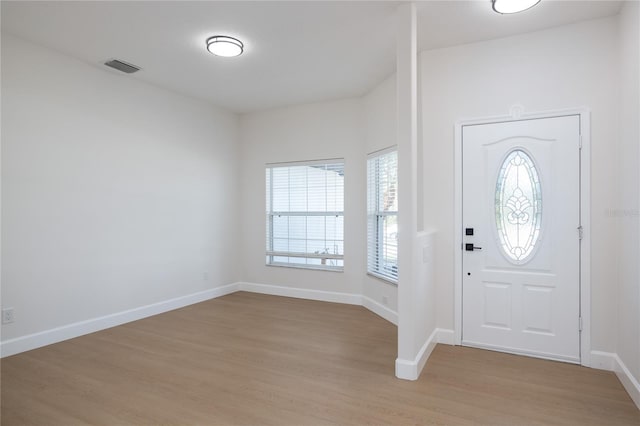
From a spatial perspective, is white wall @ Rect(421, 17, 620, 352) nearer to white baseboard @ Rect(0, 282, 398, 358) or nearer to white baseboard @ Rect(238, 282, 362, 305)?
white baseboard @ Rect(0, 282, 398, 358)

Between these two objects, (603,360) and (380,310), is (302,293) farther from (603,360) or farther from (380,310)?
(603,360)

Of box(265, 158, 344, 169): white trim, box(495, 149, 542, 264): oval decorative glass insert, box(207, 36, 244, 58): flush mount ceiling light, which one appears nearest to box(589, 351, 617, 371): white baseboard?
box(495, 149, 542, 264): oval decorative glass insert

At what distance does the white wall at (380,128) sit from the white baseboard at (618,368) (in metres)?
1.87

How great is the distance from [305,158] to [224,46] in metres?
2.30

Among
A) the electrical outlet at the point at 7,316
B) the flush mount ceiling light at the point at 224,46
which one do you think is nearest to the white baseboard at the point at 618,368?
the flush mount ceiling light at the point at 224,46

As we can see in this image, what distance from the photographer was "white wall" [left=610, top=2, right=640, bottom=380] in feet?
8.48

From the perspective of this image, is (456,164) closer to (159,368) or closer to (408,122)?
(408,122)

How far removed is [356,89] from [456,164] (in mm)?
1956

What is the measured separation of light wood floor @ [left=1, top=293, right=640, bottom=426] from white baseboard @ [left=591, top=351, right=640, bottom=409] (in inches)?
2.4

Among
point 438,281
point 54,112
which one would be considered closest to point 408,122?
point 438,281

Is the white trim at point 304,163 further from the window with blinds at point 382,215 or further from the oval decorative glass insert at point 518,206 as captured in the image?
the oval decorative glass insert at point 518,206

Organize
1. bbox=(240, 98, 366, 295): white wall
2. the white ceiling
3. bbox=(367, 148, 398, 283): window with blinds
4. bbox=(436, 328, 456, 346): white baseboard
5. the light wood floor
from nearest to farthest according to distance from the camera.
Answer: the light wood floor → the white ceiling → bbox=(436, 328, 456, 346): white baseboard → bbox=(367, 148, 398, 283): window with blinds → bbox=(240, 98, 366, 295): white wall

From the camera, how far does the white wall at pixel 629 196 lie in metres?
2.59

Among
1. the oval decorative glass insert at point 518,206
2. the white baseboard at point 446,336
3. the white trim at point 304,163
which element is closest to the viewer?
the oval decorative glass insert at point 518,206
